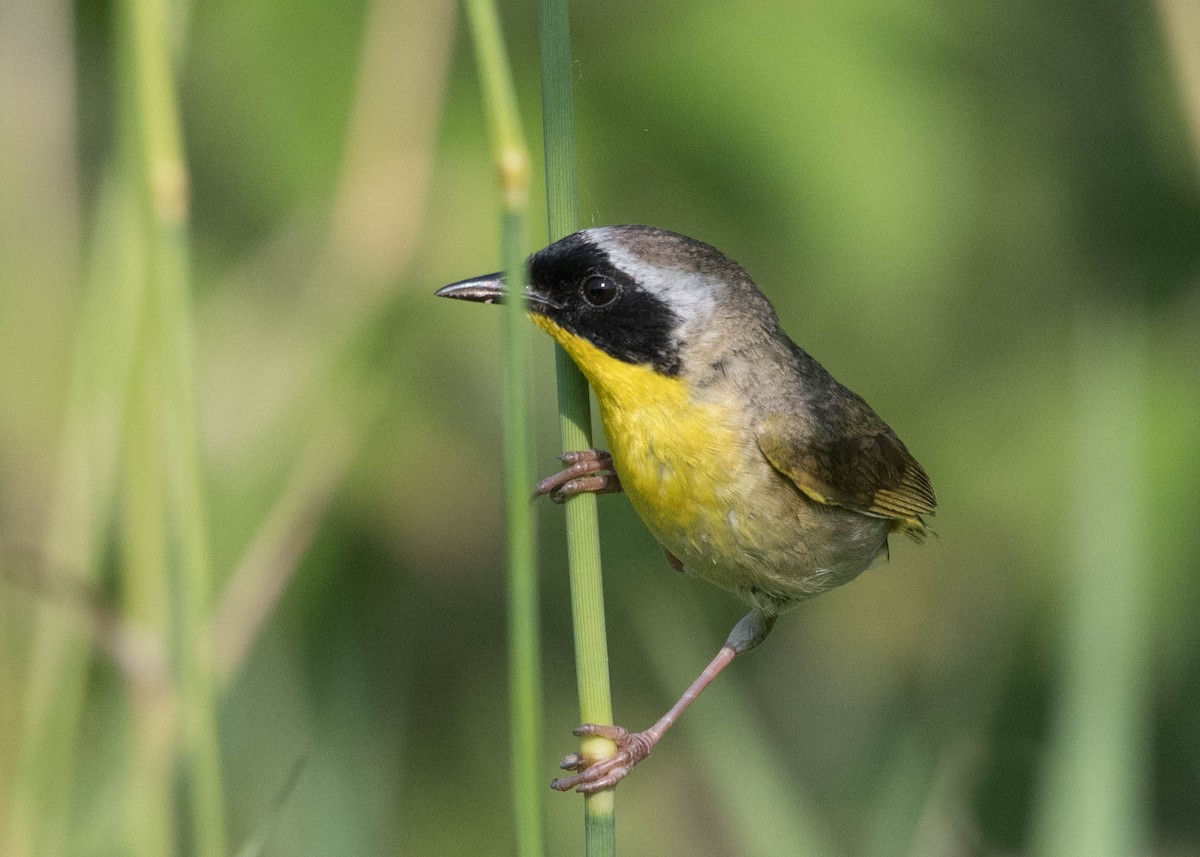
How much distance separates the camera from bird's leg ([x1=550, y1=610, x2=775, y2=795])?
86.7 inches

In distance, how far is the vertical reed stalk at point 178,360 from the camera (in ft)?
5.05

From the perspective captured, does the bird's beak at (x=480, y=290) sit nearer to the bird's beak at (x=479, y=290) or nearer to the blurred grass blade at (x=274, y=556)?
the bird's beak at (x=479, y=290)

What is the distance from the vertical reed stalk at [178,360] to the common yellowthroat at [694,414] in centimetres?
76

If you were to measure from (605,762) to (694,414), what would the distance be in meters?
0.75

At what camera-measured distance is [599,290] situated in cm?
250

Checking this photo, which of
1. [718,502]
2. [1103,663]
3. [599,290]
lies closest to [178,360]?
[599,290]

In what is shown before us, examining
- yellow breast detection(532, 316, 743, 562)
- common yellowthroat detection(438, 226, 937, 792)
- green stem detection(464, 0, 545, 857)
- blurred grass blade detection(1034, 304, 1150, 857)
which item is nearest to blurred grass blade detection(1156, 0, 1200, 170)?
blurred grass blade detection(1034, 304, 1150, 857)

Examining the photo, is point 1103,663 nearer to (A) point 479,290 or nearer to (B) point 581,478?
(B) point 581,478

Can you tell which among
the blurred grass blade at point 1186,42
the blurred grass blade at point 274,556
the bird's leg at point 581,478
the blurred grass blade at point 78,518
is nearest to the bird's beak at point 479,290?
the bird's leg at point 581,478

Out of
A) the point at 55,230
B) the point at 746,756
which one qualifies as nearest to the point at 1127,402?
the point at 746,756

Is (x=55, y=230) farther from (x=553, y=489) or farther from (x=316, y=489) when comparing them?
(x=553, y=489)

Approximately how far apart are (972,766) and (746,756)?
41.2 inches

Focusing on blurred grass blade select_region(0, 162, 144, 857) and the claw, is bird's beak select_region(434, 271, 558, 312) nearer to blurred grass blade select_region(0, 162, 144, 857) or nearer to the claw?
blurred grass blade select_region(0, 162, 144, 857)

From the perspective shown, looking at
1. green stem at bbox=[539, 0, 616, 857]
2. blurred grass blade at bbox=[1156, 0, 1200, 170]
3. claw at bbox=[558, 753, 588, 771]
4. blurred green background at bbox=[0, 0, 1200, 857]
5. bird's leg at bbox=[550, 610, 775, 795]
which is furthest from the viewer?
blurred grass blade at bbox=[1156, 0, 1200, 170]
